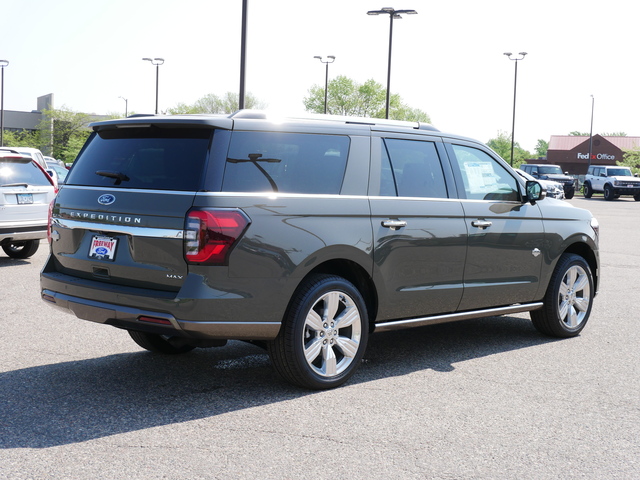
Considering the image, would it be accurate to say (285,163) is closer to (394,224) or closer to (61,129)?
(394,224)

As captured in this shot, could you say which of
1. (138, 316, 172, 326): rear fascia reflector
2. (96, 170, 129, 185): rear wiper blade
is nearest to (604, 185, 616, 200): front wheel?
(96, 170, 129, 185): rear wiper blade

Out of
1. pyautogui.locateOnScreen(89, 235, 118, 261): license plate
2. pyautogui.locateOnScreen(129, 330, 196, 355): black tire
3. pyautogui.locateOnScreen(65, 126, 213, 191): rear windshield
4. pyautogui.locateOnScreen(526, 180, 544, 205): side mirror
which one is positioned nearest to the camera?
pyautogui.locateOnScreen(65, 126, 213, 191): rear windshield

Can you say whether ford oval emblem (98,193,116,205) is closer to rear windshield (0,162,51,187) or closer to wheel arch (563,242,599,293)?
wheel arch (563,242,599,293)

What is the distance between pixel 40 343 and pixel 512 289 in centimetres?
396

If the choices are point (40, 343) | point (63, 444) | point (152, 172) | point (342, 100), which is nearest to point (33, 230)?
point (40, 343)

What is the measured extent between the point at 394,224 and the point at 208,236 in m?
1.50

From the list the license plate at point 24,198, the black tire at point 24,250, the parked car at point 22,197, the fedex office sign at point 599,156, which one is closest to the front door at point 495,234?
the parked car at point 22,197

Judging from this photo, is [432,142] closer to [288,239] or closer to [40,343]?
[288,239]

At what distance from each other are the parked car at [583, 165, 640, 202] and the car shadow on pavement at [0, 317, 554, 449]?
4115 centimetres

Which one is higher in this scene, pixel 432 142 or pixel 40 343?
pixel 432 142

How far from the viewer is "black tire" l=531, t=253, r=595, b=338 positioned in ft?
23.4

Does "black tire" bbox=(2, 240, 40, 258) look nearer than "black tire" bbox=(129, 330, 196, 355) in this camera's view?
No

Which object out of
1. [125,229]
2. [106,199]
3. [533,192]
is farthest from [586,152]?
[125,229]

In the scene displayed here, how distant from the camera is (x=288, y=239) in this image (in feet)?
16.4
